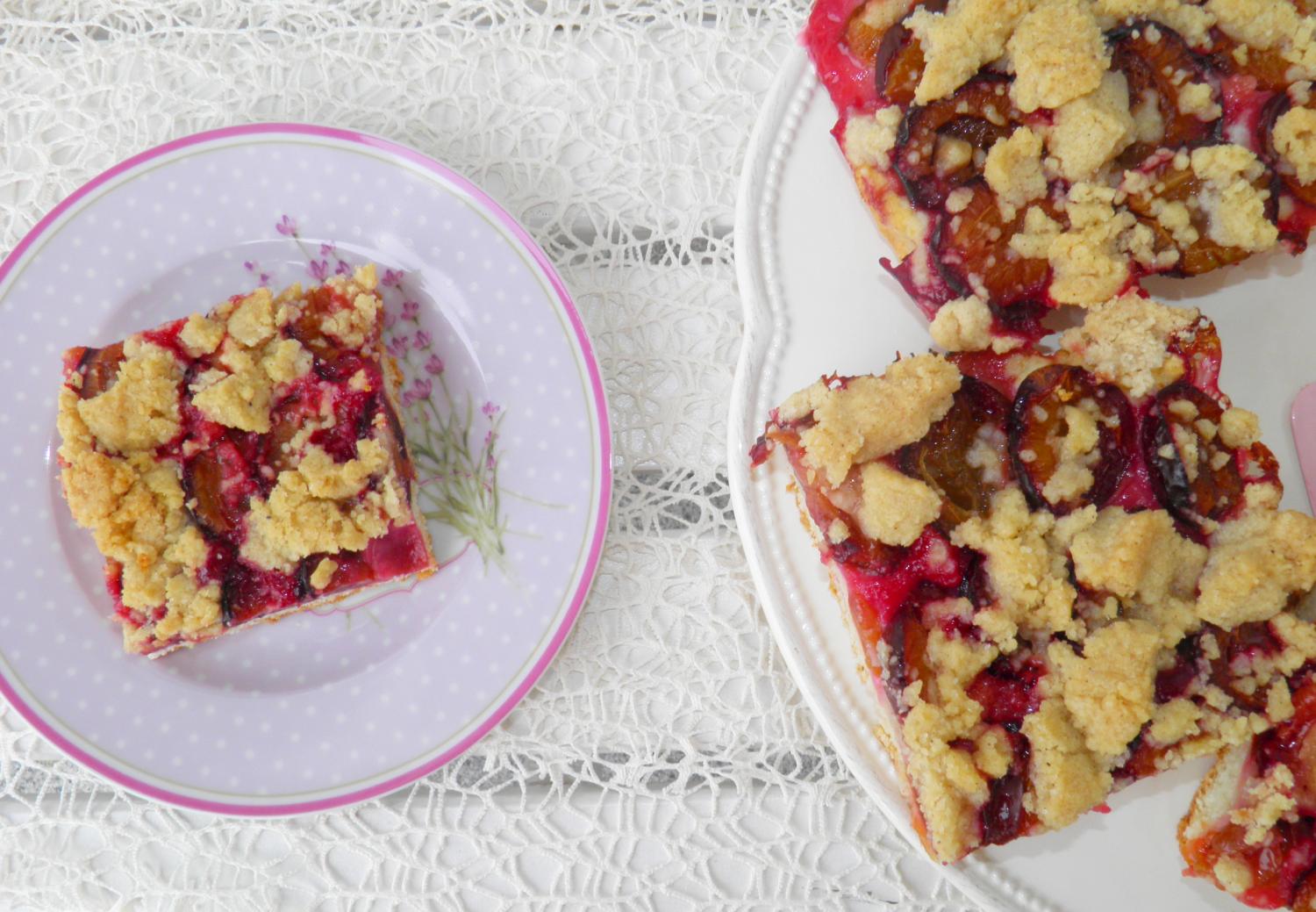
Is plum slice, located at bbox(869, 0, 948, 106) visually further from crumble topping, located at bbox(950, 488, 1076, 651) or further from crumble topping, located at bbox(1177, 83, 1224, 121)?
crumble topping, located at bbox(950, 488, 1076, 651)

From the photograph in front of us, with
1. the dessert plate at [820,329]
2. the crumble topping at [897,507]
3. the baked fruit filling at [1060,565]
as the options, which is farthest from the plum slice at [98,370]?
the crumble topping at [897,507]

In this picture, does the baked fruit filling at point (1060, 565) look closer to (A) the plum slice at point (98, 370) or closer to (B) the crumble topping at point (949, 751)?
(B) the crumble topping at point (949, 751)

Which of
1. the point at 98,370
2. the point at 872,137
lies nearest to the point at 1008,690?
the point at 872,137

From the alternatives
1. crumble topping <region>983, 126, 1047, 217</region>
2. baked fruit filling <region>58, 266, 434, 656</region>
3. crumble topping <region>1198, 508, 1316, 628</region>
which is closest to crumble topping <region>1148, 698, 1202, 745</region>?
crumble topping <region>1198, 508, 1316, 628</region>

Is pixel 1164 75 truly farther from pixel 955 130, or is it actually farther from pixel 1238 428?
pixel 1238 428

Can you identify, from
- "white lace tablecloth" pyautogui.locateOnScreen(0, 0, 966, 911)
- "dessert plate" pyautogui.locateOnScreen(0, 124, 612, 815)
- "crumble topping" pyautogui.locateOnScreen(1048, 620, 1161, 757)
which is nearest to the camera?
"crumble topping" pyautogui.locateOnScreen(1048, 620, 1161, 757)

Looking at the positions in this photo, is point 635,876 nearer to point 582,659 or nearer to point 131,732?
point 582,659
